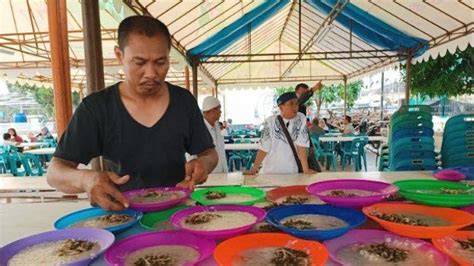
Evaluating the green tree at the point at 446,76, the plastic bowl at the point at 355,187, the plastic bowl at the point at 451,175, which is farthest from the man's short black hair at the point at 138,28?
the green tree at the point at 446,76

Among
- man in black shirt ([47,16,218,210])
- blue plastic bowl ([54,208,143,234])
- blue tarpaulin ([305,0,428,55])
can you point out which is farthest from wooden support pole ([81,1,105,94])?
blue tarpaulin ([305,0,428,55])

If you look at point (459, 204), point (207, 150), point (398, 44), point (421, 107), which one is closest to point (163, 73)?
point (207, 150)

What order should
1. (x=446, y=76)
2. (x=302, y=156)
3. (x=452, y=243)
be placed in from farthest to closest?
(x=446, y=76), (x=302, y=156), (x=452, y=243)

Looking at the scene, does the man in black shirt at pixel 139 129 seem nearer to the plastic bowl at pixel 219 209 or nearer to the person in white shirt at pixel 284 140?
the plastic bowl at pixel 219 209

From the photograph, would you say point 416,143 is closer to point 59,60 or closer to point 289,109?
point 289,109

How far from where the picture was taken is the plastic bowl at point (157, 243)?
2.84 ft

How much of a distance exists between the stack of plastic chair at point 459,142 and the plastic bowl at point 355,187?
169 centimetres

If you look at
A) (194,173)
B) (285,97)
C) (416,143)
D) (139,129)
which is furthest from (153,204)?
(416,143)

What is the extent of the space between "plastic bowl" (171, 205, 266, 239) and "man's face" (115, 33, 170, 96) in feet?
1.63

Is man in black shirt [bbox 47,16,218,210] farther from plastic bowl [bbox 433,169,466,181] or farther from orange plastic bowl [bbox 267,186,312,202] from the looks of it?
plastic bowl [bbox 433,169,466,181]

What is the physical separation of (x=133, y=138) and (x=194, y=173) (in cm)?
28

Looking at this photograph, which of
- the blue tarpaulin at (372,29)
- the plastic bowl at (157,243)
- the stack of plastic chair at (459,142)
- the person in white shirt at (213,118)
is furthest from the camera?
the blue tarpaulin at (372,29)

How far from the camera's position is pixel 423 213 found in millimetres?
1123

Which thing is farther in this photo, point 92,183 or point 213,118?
point 213,118
